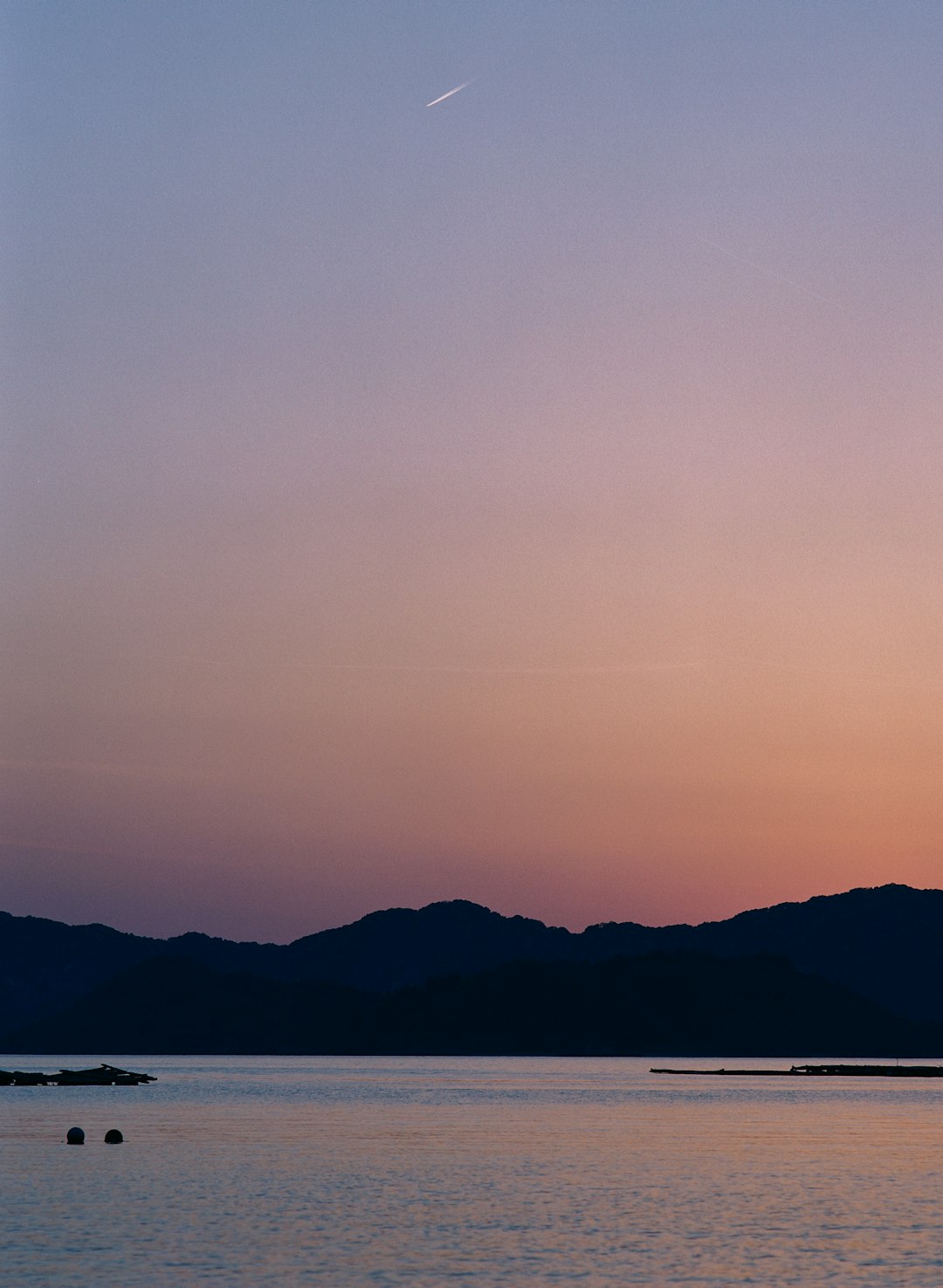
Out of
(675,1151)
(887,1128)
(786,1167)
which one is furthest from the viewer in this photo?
(887,1128)

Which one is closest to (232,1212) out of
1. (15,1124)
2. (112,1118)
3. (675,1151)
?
(675,1151)

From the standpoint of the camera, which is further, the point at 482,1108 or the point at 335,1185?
the point at 482,1108

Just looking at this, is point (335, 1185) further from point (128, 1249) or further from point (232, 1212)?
point (128, 1249)

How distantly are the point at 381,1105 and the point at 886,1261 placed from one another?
459ft

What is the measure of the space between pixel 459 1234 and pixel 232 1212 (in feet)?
43.8

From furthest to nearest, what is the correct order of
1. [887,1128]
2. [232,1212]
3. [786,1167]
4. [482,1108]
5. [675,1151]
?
[482,1108], [887,1128], [675,1151], [786,1167], [232,1212]

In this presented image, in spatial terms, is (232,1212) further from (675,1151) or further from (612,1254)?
(675,1151)

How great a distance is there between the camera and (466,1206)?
84.1 metres

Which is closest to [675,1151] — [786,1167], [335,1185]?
[786,1167]

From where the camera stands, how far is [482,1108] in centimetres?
19300

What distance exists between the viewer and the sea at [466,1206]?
62.5 meters

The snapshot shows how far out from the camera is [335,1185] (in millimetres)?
94688

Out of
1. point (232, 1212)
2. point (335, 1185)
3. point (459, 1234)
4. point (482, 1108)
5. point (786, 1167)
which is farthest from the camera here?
point (482, 1108)

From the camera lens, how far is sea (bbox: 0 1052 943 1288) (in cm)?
6247
